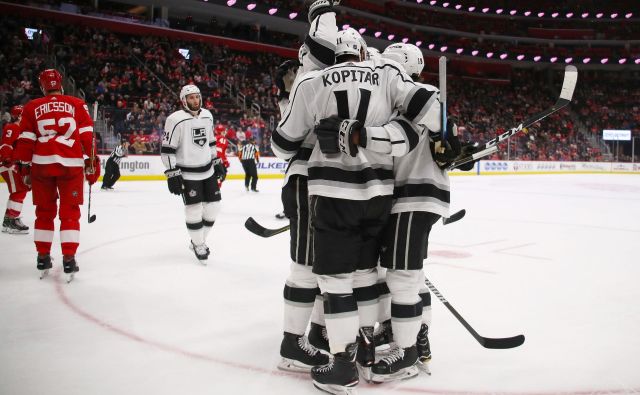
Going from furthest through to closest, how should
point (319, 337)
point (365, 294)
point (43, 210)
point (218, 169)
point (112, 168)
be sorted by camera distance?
point (112, 168)
point (218, 169)
point (43, 210)
point (319, 337)
point (365, 294)

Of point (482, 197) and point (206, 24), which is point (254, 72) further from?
point (482, 197)

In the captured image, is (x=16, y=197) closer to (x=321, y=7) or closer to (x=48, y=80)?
(x=48, y=80)

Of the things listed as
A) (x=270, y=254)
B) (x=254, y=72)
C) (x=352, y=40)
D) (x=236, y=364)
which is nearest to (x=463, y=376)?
→ (x=236, y=364)

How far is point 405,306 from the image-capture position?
2193mm

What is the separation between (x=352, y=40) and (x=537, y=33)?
121 feet

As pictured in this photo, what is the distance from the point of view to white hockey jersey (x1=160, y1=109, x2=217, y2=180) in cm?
456

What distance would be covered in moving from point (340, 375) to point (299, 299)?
1.34ft

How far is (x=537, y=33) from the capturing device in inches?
1374

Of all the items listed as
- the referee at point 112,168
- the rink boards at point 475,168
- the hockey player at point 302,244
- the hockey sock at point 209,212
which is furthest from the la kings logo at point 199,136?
the referee at point 112,168

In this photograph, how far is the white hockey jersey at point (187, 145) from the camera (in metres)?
4.56

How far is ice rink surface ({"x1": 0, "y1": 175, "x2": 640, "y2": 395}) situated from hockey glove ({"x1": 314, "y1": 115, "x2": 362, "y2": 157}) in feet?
3.16

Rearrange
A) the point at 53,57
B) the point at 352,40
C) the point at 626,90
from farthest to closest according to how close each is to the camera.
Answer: the point at 626,90 → the point at 53,57 → the point at 352,40

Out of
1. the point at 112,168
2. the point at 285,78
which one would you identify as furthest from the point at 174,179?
the point at 112,168

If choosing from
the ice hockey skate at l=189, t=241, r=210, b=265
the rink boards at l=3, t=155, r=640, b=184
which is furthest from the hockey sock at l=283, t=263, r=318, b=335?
the rink boards at l=3, t=155, r=640, b=184
